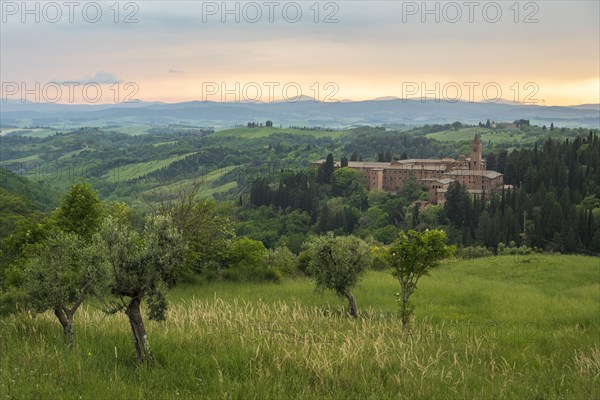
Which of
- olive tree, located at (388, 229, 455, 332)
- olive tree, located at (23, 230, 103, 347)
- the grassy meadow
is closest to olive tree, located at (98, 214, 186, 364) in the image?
the grassy meadow

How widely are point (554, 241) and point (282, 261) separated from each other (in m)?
49.1

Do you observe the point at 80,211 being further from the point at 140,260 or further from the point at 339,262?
the point at 140,260

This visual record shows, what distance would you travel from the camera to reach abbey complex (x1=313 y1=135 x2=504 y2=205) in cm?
12775

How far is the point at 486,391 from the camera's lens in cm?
916

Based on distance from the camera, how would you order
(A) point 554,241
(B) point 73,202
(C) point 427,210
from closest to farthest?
(B) point 73,202 < (A) point 554,241 < (C) point 427,210

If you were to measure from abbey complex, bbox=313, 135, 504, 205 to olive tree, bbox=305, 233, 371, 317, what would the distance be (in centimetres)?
10553

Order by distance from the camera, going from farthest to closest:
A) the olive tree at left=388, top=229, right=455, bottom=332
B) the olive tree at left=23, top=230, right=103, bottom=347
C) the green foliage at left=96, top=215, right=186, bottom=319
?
the olive tree at left=388, top=229, right=455, bottom=332 < the olive tree at left=23, top=230, right=103, bottom=347 < the green foliage at left=96, top=215, right=186, bottom=319

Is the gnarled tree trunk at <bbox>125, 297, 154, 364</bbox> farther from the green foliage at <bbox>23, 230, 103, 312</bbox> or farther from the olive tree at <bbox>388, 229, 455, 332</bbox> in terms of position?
the olive tree at <bbox>388, 229, 455, 332</bbox>

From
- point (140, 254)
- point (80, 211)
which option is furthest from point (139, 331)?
point (80, 211)

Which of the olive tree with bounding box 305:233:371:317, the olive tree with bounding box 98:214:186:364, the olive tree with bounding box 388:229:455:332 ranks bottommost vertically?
the olive tree with bounding box 305:233:371:317

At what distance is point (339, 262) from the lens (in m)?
20.2

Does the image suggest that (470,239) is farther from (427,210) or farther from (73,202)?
(73,202)

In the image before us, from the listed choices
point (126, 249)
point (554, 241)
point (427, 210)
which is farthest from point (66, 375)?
point (427, 210)

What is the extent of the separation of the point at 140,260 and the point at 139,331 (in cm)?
131
